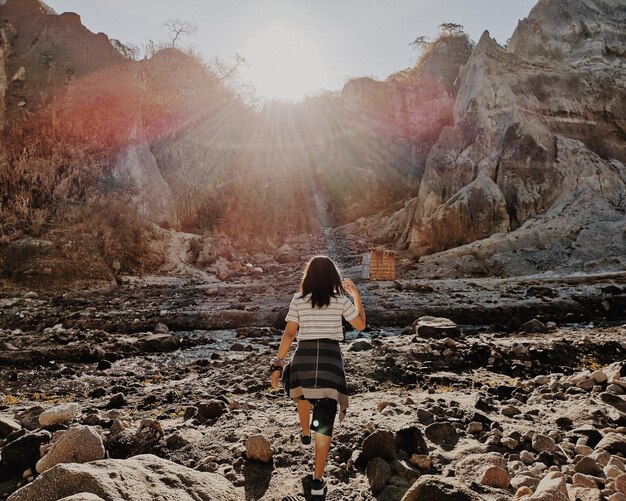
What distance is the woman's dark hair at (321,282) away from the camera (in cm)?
384

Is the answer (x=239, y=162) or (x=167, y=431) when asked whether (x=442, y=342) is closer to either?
(x=167, y=431)

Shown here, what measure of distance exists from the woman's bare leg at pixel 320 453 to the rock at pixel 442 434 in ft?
4.56

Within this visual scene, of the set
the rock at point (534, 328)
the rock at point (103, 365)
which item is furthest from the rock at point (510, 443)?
the rock at point (534, 328)

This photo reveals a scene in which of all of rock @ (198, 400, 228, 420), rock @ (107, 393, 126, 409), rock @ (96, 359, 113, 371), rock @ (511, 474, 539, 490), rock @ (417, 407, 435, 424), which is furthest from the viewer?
rock @ (96, 359, 113, 371)

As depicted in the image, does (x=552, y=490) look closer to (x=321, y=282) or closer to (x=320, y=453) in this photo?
(x=320, y=453)

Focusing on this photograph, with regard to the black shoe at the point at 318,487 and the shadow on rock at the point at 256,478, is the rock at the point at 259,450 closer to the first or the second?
the shadow on rock at the point at 256,478

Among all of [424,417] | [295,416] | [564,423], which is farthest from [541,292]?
[295,416]

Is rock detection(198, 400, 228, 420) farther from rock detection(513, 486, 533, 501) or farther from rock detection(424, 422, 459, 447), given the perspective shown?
rock detection(513, 486, 533, 501)

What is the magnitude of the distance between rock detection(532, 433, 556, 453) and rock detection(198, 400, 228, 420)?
367cm

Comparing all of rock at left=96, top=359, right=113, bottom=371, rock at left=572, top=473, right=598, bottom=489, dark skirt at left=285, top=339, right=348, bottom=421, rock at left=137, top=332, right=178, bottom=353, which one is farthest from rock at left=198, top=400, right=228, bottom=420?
rock at left=137, top=332, right=178, bottom=353

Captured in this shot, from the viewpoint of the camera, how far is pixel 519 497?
3098 millimetres

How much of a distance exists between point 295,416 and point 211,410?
1100 mm

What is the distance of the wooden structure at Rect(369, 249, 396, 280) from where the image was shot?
2458cm

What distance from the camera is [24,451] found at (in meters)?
3.91
